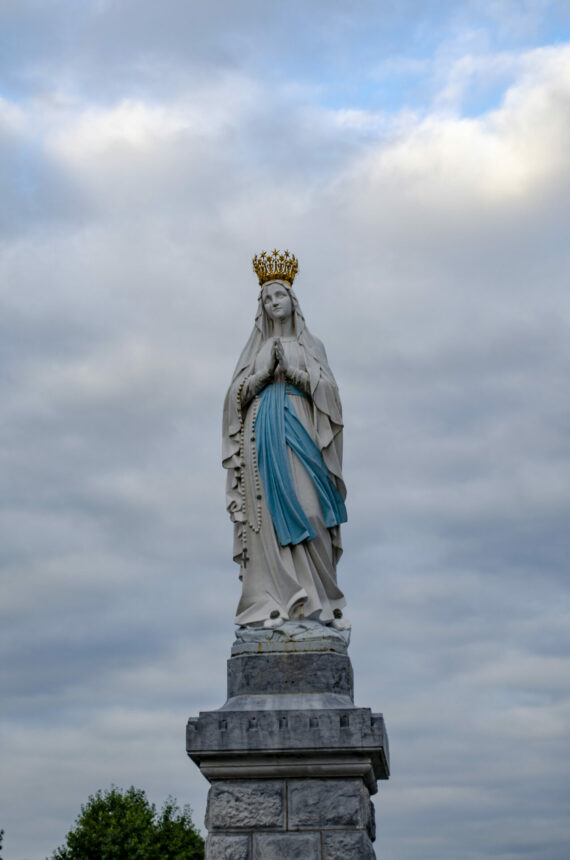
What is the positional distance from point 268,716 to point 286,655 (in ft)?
2.44

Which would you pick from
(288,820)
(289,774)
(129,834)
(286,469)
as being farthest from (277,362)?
(129,834)

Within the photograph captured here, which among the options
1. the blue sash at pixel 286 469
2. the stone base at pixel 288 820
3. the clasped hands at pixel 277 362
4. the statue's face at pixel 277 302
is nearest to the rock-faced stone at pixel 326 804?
the stone base at pixel 288 820

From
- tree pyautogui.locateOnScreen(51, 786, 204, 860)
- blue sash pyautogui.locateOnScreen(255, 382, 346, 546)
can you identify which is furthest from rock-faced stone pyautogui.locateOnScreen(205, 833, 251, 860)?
tree pyautogui.locateOnScreen(51, 786, 204, 860)

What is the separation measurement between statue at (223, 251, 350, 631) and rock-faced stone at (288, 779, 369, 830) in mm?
1713

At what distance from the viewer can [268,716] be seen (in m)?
10.8

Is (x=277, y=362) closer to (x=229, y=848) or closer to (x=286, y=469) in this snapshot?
(x=286, y=469)

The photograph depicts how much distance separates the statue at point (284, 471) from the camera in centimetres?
1189

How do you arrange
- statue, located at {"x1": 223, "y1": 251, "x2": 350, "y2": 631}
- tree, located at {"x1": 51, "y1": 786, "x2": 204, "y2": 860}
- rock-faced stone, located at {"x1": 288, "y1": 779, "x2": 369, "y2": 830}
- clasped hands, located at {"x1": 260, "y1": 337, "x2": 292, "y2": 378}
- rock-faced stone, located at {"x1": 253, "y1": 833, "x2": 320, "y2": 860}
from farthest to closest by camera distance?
tree, located at {"x1": 51, "y1": 786, "x2": 204, "y2": 860}, clasped hands, located at {"x1": 260, "y1": 337, "x2": 292, "y2": 378}, statue, located at {"x1": 223, "y1": 251, "x2": 350, "y2": 631}, rock-faced stone, located at {"x1": 288, "y1": 779, "x2": 369, "y2": 830}, rock-faced stone, located at {"x1": 253, "y1": 833, "x2": 320, "y2": 860}

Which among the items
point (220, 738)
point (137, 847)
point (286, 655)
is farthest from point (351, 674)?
point (137, 847)

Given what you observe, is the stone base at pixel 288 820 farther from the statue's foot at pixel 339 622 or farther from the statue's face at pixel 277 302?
the statue's face at pixel 277 302

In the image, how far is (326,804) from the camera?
10578 millimetres

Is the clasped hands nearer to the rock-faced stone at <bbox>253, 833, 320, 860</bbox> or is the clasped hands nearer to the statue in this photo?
the statue

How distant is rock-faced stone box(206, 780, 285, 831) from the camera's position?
34.7 feet

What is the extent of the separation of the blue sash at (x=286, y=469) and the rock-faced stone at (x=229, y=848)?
3060mm
